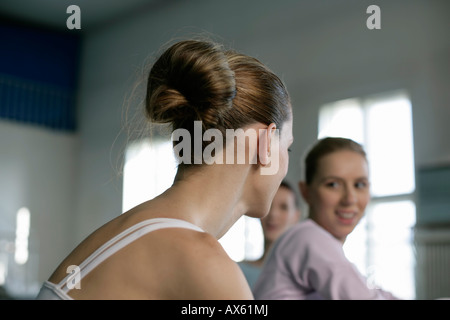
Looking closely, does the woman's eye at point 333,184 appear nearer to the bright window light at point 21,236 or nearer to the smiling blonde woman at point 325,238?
the smiling blonde woman at point 325,238

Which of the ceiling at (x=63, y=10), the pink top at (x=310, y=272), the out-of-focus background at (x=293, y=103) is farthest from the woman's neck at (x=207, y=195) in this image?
the ceiling at (x=63, y=10)

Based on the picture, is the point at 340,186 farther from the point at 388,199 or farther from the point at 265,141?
the point at 388,199

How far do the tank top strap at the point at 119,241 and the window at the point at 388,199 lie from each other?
520 cm

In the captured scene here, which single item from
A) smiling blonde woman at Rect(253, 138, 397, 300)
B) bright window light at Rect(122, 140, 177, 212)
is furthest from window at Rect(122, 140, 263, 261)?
smiling blonde woman at Rect(253, 138, 397, 300)

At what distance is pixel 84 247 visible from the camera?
2.90 feet

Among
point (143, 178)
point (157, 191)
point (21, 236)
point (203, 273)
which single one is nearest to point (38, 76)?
point (21, 236)

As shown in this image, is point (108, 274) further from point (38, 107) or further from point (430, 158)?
point (38, 107)

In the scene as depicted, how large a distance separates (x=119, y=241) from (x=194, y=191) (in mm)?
148

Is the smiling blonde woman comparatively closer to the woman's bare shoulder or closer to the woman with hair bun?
the woman with hair bun

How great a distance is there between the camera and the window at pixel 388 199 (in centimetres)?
578

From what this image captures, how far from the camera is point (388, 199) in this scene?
6.00 metres

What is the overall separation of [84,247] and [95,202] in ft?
28.8

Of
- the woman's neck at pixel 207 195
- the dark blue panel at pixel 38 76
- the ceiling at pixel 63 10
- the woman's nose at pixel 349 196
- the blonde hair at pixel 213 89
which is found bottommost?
the woman's neck at pixel 207 195

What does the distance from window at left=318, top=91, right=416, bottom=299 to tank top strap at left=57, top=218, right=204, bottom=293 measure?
5199 millimetres
